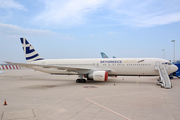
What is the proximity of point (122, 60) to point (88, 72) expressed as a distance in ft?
16.3

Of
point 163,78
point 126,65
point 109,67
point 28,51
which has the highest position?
point 28,51

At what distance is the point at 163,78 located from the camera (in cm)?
1652

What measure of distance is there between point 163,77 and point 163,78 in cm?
37

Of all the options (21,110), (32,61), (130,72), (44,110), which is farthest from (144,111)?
(32,61)

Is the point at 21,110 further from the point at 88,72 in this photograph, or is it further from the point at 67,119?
the point at 88,72

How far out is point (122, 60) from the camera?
20172 millimetres

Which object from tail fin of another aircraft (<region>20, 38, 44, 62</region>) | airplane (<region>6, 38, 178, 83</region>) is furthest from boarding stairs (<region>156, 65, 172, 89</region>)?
tail fin of another aircraft (<region>20, 38, 44, 62</region>)

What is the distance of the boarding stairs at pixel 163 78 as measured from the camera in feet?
50.3

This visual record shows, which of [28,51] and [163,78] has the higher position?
[28,51]

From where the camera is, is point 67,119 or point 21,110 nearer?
point 67,119

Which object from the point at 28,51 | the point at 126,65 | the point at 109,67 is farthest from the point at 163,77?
the point at 28,51

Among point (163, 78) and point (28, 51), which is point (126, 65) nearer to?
point (163, 78)

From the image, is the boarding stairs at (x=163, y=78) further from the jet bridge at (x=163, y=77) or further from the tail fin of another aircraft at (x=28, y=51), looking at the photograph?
the tail fin of another aircraft at (x=28, y=51)

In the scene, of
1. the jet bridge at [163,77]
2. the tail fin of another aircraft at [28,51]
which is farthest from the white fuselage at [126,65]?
the tail fin of another aircraft at [28,51]
